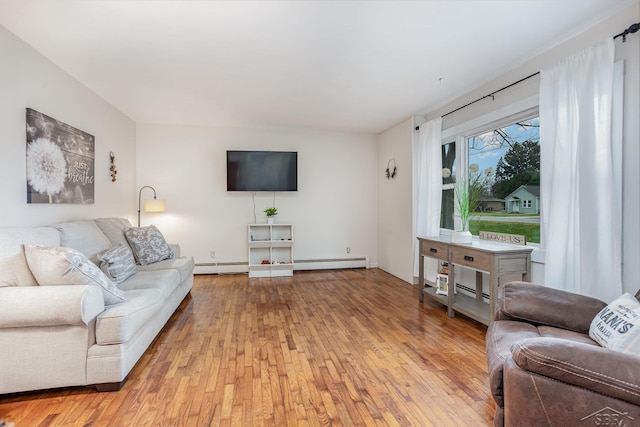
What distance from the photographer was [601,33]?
83.3 inches

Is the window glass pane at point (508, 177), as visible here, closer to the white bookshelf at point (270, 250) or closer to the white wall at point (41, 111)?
the white bookshelf at point (270, 250)

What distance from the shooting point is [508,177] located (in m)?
3.02

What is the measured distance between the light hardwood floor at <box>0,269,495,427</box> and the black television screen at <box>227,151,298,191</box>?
2.15 meters

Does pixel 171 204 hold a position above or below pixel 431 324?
above

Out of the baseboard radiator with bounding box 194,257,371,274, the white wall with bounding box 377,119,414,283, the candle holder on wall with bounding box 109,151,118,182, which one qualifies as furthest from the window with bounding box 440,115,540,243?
the candle holder on wall with bounding box 109,151,118,182

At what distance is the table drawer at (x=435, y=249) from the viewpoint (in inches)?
125

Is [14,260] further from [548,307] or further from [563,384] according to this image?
[548,307]

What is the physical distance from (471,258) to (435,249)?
1.82 ft

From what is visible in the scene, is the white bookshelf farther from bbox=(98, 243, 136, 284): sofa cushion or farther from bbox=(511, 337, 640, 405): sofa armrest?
bbox=(511, 337, 640, 405): sofa armrest

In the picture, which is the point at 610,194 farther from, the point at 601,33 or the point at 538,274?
the point at 601,33

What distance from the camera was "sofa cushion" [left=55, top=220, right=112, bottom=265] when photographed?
252cm

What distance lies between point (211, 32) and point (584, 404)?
9.58ft

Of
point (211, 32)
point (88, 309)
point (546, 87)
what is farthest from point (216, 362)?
point (546, 87)

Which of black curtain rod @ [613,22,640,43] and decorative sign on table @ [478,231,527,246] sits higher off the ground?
black curtain rod @ [613,22,640,43]
